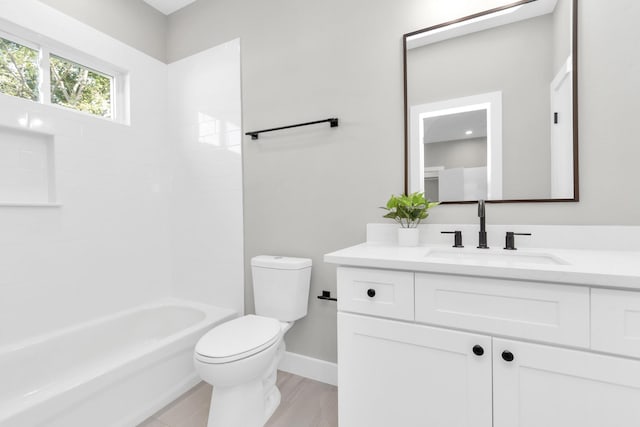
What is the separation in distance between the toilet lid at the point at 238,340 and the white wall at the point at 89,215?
3.45 ft

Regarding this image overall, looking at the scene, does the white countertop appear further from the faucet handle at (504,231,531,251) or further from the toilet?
the toilet

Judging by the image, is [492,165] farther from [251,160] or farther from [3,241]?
[3,241]

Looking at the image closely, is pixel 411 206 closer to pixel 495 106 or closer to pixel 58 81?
pixel 495 106

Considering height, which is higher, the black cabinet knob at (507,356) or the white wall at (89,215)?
the white wall at (89,215)

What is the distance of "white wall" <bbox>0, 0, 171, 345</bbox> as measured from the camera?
162 cm

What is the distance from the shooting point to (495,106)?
1398 millimetres

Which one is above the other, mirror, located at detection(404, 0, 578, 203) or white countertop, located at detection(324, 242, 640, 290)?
mirror, located at detection(404, 0, 578, 203)

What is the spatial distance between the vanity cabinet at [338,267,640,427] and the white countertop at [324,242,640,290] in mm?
35

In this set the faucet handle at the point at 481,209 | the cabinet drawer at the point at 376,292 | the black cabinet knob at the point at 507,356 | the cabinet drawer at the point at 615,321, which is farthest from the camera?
the faucet handle at the point at 481,209

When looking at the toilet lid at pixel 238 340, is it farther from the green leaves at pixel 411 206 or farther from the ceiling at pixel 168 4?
the ceiling at pixel 168 4

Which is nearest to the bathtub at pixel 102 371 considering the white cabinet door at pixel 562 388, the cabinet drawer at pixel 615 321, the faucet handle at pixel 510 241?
the white cabinet door at pixel 562 388

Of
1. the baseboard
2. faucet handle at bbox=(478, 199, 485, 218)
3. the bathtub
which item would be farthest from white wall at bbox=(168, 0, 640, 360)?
the bathtub

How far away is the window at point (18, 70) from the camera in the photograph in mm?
1679

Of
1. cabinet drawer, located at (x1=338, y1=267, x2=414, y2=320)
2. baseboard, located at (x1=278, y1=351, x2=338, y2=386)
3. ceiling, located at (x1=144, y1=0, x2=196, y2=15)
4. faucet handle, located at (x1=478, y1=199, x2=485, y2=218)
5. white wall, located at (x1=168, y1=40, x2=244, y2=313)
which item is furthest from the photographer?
ceiling, located at (x1=144, y1=0, x2=196, y2=15)
